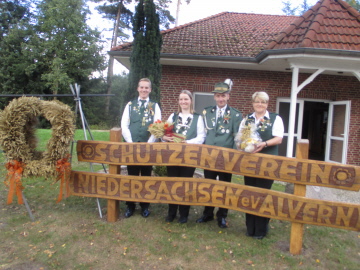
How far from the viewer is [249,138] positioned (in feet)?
9.87

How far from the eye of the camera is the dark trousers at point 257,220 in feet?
10.8

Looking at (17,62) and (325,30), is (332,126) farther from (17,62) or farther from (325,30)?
(17,62)

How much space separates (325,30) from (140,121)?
5731mm

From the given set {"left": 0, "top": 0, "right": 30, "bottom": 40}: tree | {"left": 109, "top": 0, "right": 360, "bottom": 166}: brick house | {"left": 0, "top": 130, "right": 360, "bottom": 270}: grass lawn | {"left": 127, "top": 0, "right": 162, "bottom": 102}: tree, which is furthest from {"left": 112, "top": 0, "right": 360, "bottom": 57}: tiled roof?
{"left": 0, "top": 0, "right": 30, "bottom": 40}: tree

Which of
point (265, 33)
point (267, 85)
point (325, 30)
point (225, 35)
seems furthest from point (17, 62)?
point (325, 30)

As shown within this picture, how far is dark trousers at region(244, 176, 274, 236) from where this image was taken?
3305mm

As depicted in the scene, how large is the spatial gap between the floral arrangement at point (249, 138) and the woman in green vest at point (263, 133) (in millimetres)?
84

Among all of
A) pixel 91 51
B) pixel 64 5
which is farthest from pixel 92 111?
pixel 64 5

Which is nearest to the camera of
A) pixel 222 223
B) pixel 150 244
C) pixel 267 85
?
pixel 150 244

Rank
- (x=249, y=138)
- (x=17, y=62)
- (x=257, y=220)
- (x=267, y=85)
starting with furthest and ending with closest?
1. (x=17, y=62)
2. (x=267, y=85)
3. (x=257, y=220)
4. (x=249, y=138)

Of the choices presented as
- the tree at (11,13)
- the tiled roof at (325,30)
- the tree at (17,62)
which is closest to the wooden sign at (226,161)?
the tiled roof at (325,30)

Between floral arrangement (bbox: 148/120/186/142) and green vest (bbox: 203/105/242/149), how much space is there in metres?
0.35

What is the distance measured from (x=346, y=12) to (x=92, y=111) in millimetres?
22089

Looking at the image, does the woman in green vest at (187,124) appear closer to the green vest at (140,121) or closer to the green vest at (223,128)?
the green vest at (223,128)
